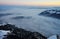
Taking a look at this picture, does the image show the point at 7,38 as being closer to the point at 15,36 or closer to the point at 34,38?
the point at 15,36

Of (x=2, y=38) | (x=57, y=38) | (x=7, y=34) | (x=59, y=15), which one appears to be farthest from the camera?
(x=59, y=15)

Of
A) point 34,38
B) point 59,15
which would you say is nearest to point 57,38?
point 34,38

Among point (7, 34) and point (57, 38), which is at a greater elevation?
point (7, 34)

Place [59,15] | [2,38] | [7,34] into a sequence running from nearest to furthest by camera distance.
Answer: [2,38]
[7,34]
[59,15]

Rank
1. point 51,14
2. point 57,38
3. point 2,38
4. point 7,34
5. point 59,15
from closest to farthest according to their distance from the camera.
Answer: point 2,38, point 7,34, point 57,38, point 59,15, point 51,14

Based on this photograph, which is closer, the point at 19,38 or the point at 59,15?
the point at 19,38

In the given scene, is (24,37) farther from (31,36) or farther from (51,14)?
(51,14)

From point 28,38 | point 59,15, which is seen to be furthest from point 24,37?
point 59,15

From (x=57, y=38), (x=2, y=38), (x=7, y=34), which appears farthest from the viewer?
(x=57, y=38)

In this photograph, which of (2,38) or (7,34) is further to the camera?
(7,34)
